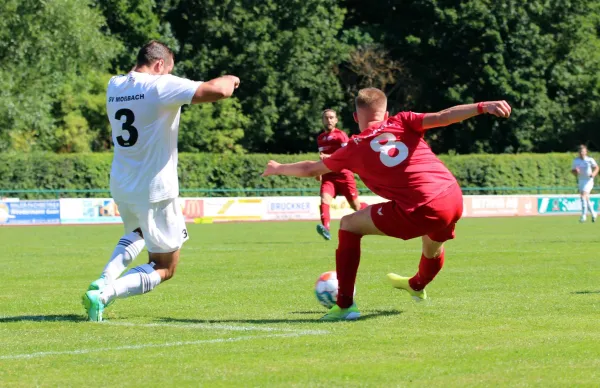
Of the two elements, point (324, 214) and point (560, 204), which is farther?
point (560, 204)

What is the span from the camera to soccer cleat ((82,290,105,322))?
7883 mm

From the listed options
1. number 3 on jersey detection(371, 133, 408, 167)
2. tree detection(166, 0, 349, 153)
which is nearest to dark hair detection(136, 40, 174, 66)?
number 3 on jersey detection(371, 133, 408, 167)

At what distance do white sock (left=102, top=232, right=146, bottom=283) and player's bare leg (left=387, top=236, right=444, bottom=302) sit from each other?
234cm

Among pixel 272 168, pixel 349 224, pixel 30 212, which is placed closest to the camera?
pixel 272 168

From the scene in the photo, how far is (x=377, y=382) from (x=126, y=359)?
163cm

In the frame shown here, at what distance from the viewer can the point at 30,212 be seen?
35125 mm

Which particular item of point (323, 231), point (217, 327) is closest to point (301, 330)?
point (217, 327)

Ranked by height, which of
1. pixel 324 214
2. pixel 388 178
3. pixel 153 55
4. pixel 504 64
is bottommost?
pixel 324 214

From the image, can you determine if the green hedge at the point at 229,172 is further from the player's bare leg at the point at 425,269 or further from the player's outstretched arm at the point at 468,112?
the player's outstretched arm at the point at 468,112

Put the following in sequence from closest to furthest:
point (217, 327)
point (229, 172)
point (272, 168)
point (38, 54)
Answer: point (217, 327)
point (272, 168)
point (38, 54)
point (229, 172)

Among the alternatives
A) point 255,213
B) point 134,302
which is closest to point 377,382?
point 134,302

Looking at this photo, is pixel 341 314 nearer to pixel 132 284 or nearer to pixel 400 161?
pixel 400 161

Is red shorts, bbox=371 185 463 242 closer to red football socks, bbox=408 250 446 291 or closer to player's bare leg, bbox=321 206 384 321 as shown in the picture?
player's bare leg, bbox=321 206 384 321

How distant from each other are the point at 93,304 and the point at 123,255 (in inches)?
24.8
